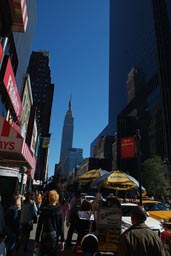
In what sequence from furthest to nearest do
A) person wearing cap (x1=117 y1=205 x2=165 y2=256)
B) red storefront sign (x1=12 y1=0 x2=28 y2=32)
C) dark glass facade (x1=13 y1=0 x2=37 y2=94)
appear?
dark glass facade (x1=13 y1=0 x2=37 y2=94)
red storefront sign (x1=12 y1=0 x2=28 y2=32)
person wearing cap (x1=117 y1=205 x2=165 y2=256)

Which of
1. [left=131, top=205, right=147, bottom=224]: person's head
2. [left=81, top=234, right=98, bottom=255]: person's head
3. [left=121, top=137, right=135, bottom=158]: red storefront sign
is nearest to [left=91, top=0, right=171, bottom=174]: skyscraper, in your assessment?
[left=121, top=137, right=135, bottom=158]: red storefront sign

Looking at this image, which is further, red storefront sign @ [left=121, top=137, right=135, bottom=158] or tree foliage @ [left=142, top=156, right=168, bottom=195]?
tree foliage @ [left=142, top=156, right=168, bottom=195]

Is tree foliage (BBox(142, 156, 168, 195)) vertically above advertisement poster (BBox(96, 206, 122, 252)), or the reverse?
tree foliage (BBox(142, 156, 168, 195))

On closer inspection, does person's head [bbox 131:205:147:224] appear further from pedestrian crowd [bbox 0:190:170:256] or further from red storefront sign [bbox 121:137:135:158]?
red storefront sign [bbox 121:137:135:158]

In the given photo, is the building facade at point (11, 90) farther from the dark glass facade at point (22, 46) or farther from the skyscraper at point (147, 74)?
the skyscraper at point (147, 74)

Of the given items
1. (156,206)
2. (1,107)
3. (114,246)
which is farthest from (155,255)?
(1,107)

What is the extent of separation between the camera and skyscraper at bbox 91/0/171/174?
285ft

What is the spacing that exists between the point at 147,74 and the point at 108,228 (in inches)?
4066

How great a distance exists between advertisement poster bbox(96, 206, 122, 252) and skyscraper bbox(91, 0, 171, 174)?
78346 mm

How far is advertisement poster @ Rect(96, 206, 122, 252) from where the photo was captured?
631cm

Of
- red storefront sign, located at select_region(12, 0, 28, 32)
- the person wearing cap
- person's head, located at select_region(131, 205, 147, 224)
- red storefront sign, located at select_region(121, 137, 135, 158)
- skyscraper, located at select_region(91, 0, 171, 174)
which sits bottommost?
the person wearing cap

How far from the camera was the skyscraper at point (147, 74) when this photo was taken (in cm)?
8688

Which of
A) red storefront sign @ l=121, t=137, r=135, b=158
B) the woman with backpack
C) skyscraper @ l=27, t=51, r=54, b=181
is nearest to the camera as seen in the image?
the woman with backpack

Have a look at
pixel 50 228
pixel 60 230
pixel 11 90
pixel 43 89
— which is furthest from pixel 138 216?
pixel 43 89
